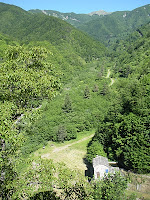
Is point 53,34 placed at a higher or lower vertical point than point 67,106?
higher

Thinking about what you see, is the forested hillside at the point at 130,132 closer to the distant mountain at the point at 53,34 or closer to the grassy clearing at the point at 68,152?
the grassy clearing at the point at 68,152

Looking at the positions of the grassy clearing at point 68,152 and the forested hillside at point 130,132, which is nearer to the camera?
the forested hillside at point 130,132

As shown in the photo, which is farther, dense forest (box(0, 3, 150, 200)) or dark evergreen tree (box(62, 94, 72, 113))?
dark evergreen tree (box(62, 94, 72, 113))

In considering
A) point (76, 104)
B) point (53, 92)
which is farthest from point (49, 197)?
point (76, 104)

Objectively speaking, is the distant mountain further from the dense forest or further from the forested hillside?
the forested hillside

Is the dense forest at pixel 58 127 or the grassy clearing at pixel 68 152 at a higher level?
the dense forest at pixel 58 127

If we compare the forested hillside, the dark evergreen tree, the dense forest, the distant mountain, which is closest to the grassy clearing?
→ the dense forest

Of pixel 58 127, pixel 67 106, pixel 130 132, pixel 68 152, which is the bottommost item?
pixel 68 152

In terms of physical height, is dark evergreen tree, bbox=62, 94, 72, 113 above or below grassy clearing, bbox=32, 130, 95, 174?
above

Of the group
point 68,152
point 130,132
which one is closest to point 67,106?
point 68,152

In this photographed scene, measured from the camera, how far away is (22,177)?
23.7 ft

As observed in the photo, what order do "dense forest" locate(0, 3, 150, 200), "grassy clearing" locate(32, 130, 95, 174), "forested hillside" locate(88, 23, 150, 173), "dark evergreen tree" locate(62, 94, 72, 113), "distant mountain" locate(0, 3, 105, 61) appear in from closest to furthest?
"dense forest" locate(0, 3, 150, 200), "forested hillside" locate(88, 23, 150, 173), "grassy clearing" locate(32, 130, 95, 174), "dark evergreen tree" locate(62, 94, 72, 113), "distant mountain" locate(0, 3, 105, 61)

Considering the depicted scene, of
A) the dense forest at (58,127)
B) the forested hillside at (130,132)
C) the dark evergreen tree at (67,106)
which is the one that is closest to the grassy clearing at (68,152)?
the dense forest at (58,127)

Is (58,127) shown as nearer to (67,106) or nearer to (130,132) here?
(67,106)
